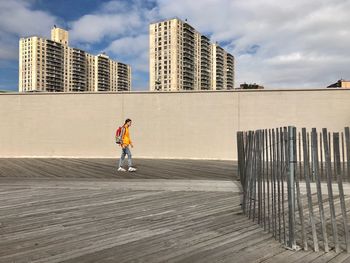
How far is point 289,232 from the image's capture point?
516 cm

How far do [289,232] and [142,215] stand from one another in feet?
9.62

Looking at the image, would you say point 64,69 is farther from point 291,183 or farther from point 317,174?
point 317,174

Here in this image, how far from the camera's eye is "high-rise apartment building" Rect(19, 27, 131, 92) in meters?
42.1

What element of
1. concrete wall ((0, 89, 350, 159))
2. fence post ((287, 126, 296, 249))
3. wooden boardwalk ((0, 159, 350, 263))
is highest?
concrete wall ((0, 89, 350, 159))

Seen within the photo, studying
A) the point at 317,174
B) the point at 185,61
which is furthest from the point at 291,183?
the point at 185,61

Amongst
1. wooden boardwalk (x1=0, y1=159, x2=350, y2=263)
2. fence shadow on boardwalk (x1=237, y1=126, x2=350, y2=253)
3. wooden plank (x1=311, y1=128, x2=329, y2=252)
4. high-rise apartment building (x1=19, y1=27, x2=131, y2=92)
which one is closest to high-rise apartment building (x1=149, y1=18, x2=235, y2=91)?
high-rise apartment building (x1=19, y1=27, x2=131, y2=92)

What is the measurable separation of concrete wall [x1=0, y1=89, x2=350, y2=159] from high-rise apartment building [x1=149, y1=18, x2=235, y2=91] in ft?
54.0

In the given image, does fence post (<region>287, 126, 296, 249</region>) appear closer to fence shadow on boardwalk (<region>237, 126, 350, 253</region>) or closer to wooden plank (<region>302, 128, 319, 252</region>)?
fence shadow on boardwalk (<region>237, 126, 350, 253</region>)

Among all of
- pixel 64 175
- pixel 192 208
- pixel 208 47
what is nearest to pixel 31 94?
pixel 64 175

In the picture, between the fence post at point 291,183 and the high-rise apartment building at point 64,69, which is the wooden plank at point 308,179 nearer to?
the fence post at point 291,183

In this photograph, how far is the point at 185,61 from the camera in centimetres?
4319

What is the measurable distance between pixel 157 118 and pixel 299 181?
14.4 meters

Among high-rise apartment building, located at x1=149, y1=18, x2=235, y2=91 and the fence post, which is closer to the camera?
the fence post

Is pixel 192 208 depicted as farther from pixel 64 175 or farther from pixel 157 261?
pixel 64 175
